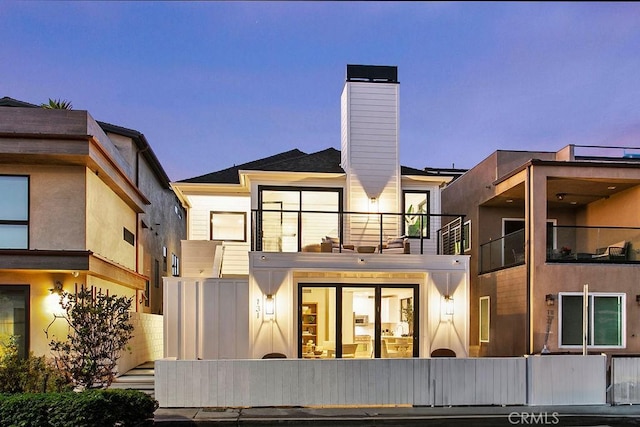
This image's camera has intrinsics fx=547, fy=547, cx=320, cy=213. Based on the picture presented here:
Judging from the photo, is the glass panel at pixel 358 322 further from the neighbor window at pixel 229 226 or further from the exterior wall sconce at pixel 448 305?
the neighbor window at pixel 229 226

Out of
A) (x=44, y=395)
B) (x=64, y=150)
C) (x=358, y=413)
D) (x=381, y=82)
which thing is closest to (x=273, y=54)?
(x=44, y=395)

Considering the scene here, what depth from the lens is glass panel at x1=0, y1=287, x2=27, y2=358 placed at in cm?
1132

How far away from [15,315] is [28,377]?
5.92 feet

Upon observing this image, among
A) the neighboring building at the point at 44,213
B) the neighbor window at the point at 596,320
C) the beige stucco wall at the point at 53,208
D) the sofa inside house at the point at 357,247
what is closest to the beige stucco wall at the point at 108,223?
the neighboring building at the point at 44,213

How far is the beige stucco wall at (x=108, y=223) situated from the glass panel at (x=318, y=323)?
16.3 ft

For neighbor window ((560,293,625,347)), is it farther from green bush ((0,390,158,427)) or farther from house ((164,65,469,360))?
green bush ((0,390,158,427))

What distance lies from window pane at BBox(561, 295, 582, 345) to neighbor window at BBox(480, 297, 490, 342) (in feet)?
11.4

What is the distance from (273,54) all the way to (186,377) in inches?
342

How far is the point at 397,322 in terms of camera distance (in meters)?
13.6

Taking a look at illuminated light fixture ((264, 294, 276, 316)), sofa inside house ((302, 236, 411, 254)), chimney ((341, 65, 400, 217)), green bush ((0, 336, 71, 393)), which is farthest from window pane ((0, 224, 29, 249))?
chimney ((341, 65, 400, 217))

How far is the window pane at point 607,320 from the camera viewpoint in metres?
13.6

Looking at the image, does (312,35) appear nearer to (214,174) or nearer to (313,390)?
(313,390)

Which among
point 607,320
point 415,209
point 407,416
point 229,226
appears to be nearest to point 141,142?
point 229,226

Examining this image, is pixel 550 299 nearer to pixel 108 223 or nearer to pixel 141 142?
pixel 108 223
